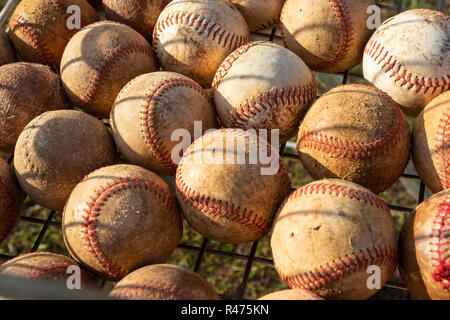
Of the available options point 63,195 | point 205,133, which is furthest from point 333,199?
point 63,195

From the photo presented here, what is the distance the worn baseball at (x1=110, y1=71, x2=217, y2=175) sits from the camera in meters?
2.39

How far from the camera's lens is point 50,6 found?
2990 millimetres

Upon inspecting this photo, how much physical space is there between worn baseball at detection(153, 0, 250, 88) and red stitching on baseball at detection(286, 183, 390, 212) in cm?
107

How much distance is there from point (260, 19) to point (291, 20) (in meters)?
0.34

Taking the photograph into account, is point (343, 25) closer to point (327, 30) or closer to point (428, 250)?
point (327, 30)

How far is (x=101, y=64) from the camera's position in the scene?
2.66 meters

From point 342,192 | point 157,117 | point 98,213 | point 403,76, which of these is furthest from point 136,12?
point 342,192

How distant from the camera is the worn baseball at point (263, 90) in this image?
245 cm

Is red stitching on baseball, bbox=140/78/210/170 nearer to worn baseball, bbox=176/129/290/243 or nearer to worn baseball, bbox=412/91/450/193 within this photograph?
worn baseball, bbox=176/129/290/243

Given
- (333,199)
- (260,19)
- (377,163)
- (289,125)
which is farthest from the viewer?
(260,19)

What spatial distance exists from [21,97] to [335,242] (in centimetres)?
185

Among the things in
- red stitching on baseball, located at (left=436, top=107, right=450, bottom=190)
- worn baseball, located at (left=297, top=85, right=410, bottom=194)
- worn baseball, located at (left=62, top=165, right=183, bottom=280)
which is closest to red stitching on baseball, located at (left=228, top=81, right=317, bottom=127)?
worn baseball, located at (left=297, top=85, right=410, bottom=194)
